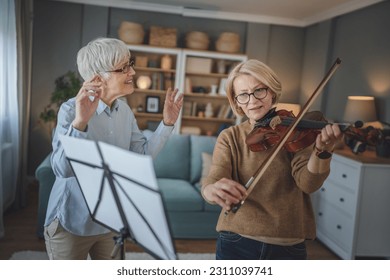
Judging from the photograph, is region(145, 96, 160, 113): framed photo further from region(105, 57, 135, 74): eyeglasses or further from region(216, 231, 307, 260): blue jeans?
region(216, 231, 307, 260): blue jeans

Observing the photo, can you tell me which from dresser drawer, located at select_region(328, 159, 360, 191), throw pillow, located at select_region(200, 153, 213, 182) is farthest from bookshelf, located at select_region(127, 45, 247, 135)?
dresser drawer, located at select_region(328, 159, 360, 191)

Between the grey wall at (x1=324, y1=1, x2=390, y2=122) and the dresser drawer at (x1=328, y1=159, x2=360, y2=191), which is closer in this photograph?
the grey wall at (x1=324, y1=1, x2=390, y2=122)

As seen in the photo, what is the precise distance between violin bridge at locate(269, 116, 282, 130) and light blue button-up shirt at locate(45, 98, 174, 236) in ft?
0.85

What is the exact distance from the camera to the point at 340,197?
2.04m

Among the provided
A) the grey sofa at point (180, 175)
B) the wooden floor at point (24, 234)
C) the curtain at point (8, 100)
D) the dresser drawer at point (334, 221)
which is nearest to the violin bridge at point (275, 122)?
the grey sofa at point (180, 175)

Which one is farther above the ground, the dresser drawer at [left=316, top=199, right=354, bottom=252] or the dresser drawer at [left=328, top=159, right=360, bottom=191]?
the dresser drawer at [left=328, top=159, right=360, bottom=191]

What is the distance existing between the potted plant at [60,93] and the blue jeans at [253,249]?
21.1 inches

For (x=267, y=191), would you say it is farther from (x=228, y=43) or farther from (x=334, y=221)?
(x=334, y=221)

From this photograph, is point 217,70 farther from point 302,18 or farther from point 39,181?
point 39,181

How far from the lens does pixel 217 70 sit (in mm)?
1378

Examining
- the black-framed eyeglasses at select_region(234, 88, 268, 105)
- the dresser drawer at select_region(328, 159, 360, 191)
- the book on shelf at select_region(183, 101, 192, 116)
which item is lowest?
the dresser drawer at select_region(328, 159, 360, 191)

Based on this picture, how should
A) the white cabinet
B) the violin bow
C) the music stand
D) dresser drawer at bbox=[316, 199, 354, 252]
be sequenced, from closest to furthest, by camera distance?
the music stand → the violin bow → the white cabinet → dresser drawer at bbox=[316, 199, 354, 252]

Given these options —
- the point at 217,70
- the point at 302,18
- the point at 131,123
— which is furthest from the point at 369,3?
the point at 131,123

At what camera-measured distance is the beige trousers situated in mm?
1053
